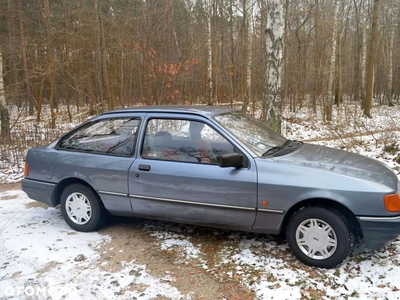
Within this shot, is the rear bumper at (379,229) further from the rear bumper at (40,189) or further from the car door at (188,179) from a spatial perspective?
the rear bumper at (40,189)

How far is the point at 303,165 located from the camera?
10.7 ft

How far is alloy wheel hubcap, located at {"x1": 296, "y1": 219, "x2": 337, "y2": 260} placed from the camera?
3.12m

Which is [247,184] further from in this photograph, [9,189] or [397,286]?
[9,189]

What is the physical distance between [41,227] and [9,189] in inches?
107

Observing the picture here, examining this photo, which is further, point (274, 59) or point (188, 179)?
point (274, 59)

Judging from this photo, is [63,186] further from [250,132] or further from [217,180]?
[250,132]

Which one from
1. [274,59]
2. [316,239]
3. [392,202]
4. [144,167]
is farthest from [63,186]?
[274,59]

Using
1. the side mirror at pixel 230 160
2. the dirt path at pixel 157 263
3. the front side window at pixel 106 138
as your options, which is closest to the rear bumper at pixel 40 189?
the front side window at pixel 106 138

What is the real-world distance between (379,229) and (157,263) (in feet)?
7.54

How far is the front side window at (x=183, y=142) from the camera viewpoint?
358 centimetres

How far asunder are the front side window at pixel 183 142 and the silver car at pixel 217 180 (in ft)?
0.04

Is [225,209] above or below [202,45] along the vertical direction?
below

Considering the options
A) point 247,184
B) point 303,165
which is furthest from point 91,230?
point 303,165

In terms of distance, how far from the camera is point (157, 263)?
341cm
